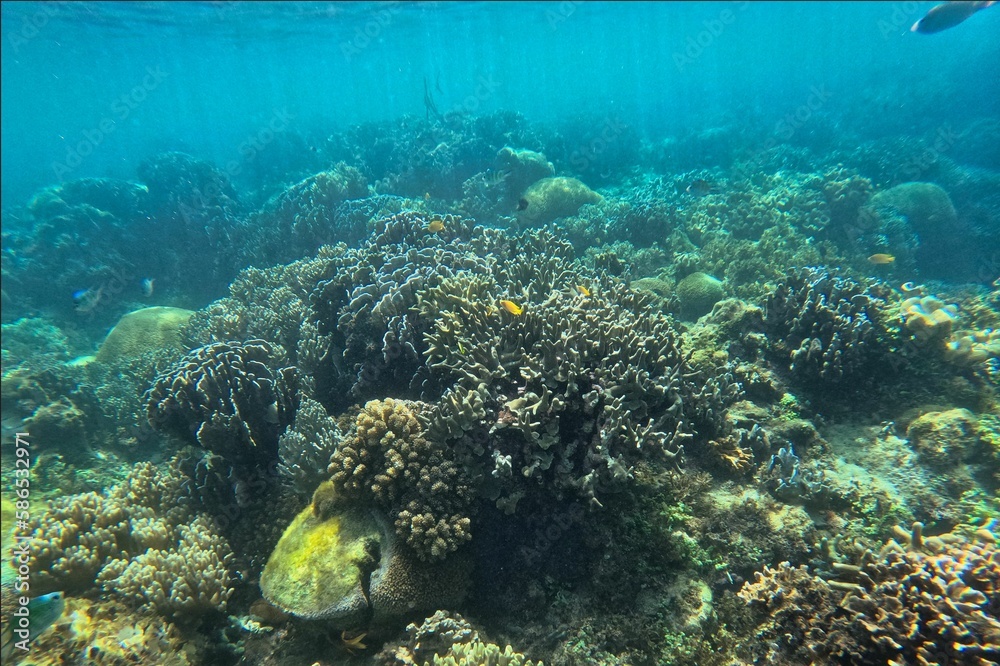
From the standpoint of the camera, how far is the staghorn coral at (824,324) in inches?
227

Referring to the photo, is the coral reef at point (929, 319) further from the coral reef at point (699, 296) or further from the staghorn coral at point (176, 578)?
the staghorn coral at point (176, 578)

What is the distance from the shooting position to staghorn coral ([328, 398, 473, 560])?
3828 mm

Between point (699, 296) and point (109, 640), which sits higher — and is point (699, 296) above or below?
above

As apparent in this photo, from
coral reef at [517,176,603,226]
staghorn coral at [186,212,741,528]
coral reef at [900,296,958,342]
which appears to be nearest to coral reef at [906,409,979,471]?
coral reef at [900,296,958,342]

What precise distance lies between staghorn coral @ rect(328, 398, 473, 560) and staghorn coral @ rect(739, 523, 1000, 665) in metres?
2.65

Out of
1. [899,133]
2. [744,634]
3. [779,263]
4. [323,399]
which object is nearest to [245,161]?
[323,399]

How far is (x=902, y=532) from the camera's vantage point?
153 inches

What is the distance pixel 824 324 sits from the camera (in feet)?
19.9

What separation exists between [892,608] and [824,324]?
4023 mm

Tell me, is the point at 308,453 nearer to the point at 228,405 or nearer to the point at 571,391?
the point at 228,405

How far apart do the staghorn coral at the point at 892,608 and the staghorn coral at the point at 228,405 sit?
560 centimetres

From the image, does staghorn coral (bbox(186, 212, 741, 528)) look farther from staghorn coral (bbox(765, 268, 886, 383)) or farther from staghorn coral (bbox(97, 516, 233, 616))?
staghorn coral (bbox(97, 516, 233, 616))

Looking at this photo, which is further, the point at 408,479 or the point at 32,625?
the point at 408,479

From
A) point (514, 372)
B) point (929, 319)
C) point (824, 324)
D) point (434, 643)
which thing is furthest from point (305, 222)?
point (929, 319)
